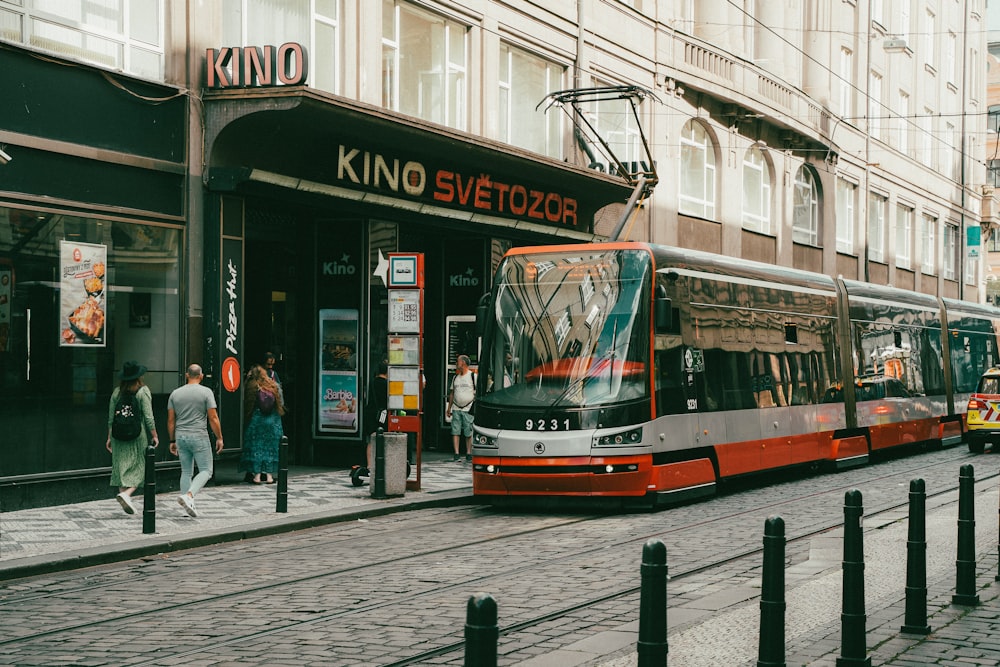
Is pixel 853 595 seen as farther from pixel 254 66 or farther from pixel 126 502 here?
pixel 254 66

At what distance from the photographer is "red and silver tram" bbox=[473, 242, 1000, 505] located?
1456 cm

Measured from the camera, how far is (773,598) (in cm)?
609

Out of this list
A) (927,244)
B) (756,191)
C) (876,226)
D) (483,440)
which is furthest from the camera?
(927,244)

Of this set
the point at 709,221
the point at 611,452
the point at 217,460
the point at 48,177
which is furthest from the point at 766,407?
the point at 709,221

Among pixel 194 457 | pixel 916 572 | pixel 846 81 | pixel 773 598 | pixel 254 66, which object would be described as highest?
pixel 846 81

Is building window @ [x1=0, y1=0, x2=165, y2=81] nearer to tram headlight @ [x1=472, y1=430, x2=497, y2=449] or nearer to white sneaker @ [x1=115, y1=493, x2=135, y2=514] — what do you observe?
white sneaker @ [x1=115, y1=493, x2=135, y2=514]

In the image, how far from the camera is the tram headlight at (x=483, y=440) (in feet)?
48.8

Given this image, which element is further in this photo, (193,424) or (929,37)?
(929,37)

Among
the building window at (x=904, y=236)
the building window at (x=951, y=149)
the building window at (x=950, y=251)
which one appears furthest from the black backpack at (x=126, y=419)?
the building window at (x=951, y=149)

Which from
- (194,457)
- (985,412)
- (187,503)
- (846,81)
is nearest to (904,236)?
(846,81)

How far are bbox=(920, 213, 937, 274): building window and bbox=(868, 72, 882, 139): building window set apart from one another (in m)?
6.62

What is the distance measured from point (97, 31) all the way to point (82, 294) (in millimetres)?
3278

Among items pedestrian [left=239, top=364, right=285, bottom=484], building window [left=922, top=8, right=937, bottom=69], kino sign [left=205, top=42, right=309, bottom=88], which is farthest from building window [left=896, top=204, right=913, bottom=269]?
kino sign [left=205, top=42, right=309, bottom=88]

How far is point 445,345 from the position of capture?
2389 cm
